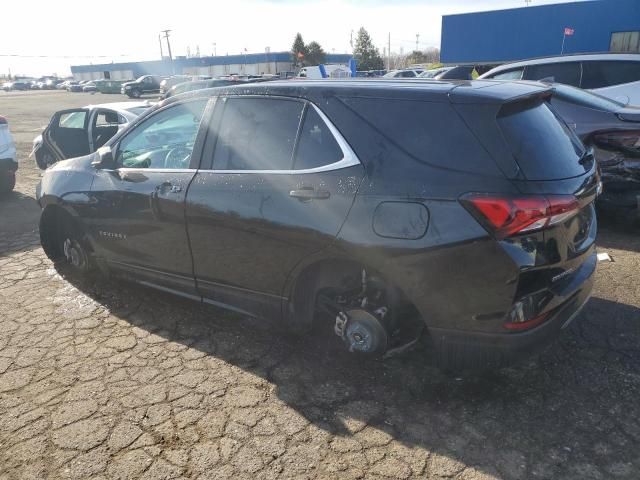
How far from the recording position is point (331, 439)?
8.22 feet

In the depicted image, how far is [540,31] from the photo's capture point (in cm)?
3048

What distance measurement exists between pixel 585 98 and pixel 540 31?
29.6m

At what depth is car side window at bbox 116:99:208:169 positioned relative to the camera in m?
3.48

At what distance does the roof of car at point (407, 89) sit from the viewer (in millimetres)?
2527

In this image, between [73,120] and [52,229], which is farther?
[73,120]

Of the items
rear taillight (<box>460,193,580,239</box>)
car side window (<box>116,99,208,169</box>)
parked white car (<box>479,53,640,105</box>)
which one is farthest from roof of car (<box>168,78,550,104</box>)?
parked white car (<box>479,53,640,105</box>)

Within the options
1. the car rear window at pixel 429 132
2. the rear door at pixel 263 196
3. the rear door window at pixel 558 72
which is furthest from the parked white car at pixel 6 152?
the rear door window at pixel 558 72

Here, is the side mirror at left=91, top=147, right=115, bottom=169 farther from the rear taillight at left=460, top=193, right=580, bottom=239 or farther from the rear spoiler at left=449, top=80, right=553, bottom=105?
the rear taillight at left=460, top=193, right=580, bottom=239

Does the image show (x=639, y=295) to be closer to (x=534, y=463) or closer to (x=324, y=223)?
(x=534, y=463)

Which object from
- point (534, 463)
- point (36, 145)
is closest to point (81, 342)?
point (534, 463)

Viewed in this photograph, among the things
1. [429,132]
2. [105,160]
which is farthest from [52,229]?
[429,132]

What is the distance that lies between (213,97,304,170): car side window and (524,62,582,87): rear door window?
206 inches

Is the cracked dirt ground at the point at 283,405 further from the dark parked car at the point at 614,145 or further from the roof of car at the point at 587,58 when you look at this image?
the roof of car at the point at 587,58

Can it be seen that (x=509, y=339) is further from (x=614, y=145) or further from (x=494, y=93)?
(x=614, y=145)
